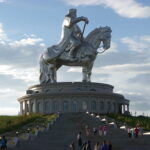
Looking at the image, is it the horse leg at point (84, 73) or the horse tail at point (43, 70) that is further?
the horse leg at point (84, 73)

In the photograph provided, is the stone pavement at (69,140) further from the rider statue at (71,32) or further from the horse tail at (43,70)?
the horse tail at (43,70)

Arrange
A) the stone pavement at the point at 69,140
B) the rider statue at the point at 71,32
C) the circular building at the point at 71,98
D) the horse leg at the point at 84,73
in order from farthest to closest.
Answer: the horse leg at the point at 84,73 < the circular building at the point at 71,98 < the rider statue at the point at 71,32 < the stone pavement at the point at 69,140

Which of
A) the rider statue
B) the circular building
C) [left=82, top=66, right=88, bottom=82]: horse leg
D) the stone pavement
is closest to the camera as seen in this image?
the stone pavement

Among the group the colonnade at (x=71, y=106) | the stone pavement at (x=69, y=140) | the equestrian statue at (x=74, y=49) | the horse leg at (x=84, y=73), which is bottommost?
the stone pavement at (x=69, y=140)

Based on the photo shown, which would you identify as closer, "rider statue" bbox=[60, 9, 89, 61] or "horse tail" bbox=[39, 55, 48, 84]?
"rider statue" bbox=[60, 9, 89, 61]

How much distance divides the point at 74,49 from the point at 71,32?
7.45 ft

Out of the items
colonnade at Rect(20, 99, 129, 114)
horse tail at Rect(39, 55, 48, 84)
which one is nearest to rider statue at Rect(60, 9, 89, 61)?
horse tail at Rect(39, 55, 48, 84)

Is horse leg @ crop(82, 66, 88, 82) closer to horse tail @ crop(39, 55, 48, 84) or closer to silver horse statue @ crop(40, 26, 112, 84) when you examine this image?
silver horse statue @ crop(40, 26, 112, 84)

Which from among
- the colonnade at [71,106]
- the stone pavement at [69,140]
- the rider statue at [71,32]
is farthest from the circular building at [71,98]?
the stone pavement at [69,140]

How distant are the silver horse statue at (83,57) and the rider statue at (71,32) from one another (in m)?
0.65

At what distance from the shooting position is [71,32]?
65562 millimetres

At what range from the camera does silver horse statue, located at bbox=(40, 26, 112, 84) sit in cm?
6575

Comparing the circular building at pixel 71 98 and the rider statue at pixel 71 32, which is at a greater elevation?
the rider statue at pixel 71 32

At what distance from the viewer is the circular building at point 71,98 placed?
6600 cm
